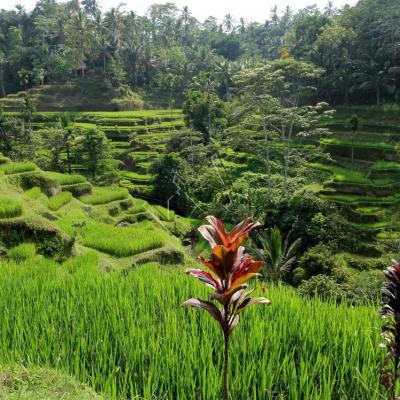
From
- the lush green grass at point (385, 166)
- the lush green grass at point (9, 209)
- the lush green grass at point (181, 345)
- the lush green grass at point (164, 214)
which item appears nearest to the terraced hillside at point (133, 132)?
the lush green grass at point (164, 214)

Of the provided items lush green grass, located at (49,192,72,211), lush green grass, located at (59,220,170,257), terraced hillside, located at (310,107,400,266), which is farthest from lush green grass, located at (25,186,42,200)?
terraced hillside, located at (310,107,400,266)

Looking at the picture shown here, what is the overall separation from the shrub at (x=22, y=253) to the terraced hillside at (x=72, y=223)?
0.02 meters

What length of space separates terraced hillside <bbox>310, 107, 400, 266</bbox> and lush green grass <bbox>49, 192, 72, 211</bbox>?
36.2 feet

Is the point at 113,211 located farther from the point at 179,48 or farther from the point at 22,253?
the point at 179,48

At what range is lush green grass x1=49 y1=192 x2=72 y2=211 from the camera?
12.2 meters

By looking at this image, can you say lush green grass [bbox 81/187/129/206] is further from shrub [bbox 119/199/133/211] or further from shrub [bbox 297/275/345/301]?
shrub [bbox 297/275/345/301]

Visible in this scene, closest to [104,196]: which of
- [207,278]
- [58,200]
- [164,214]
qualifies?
[58,200]

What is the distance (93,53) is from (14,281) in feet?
159

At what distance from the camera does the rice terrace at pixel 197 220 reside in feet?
8.75

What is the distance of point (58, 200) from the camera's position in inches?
503

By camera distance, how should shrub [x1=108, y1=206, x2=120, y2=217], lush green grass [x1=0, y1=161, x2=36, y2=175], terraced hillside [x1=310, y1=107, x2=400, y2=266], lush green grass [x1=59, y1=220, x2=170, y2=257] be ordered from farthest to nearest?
terraced hillside [x1=310, y1=107, x2=400, y2=266] → shrub [x1=108, y1=206, x2=120, y2=217] → lush green grass [x1=0, y1=161, x2=36, y2=175] → lush green grass [x1=59, y1=220, x2=170, y2=257]

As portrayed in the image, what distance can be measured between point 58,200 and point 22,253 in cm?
535

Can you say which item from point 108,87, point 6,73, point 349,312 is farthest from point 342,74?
point 6,73

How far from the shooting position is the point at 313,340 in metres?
3.20
